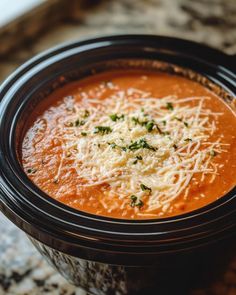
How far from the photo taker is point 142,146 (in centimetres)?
155

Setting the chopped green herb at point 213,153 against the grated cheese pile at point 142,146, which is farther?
the chopped green herb at point 213,153

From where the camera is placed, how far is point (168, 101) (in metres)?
1.79

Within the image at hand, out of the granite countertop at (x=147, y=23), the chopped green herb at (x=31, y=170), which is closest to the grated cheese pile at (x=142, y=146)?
the chopped green herb at (x=31, y=170)

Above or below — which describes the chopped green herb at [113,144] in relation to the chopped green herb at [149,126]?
below

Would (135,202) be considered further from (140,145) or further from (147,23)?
(147,23)

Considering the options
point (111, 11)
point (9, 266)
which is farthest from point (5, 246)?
point (111, 11)

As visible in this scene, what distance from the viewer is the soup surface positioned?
143cm

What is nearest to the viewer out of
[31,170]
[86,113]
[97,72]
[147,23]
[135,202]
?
[135,202]

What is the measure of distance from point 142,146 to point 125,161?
8 centimetres

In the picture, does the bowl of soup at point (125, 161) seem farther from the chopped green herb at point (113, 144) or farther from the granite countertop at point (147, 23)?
the granite countertop at point (147, 23)

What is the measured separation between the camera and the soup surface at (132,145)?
4.70 ft

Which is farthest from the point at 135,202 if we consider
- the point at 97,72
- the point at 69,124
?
the point at 97,72

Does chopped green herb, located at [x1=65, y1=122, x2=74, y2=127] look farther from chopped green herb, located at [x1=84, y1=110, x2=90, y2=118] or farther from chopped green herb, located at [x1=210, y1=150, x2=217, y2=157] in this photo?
chopped green herb, located at [x1=210, y1=150, x2=217, y2=157]

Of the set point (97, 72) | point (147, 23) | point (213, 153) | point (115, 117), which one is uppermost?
point (147, 23)
